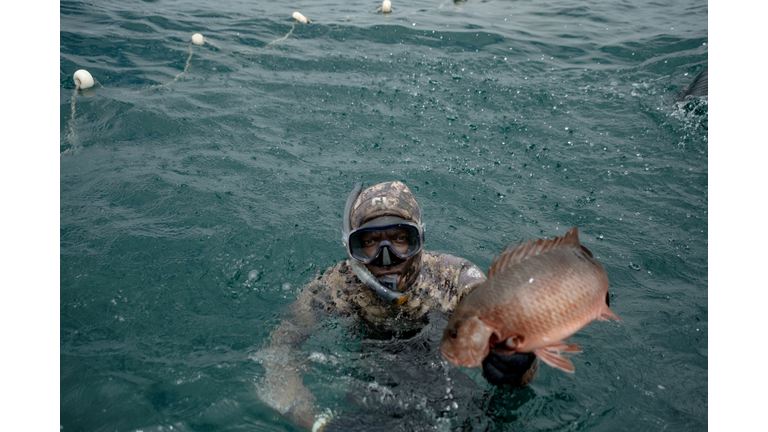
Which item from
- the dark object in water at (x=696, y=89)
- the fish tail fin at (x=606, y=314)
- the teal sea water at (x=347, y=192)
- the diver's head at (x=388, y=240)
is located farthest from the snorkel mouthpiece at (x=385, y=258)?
the dark object in water at (x=696, y=89)

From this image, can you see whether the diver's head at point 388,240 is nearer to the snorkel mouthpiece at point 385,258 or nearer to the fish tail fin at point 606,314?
the snorkel mouthpiece at point 385,258

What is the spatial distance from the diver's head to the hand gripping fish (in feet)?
3.36

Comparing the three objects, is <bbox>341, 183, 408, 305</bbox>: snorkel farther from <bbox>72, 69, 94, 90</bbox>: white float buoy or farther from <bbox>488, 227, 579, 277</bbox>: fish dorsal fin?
<bbox>72, 69, 94, 90</bbox>: white float buoy

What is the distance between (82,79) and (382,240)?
6928 millimetres

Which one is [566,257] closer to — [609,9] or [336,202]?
[336,202]

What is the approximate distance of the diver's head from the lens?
3.25 m

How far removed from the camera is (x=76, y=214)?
5.02m

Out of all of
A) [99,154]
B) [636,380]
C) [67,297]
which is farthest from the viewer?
[99,154]

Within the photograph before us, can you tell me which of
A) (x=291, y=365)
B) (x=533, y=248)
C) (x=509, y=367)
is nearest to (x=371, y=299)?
(x=291, y=365)

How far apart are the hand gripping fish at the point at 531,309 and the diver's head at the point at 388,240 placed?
103cm

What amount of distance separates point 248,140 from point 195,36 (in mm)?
4808

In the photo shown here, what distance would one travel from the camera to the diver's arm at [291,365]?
121 inches

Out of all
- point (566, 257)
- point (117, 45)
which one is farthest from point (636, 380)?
point (117, 45)

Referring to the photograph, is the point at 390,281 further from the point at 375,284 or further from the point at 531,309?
the point at 531,309
